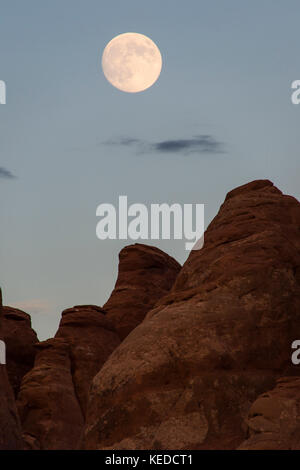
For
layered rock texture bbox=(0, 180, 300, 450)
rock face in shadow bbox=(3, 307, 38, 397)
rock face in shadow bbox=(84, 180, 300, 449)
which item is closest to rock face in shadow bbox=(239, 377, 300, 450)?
layered rock texture bbox=(0, 180, 300, 450)

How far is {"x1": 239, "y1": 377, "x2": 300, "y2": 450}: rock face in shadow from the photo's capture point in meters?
14.1

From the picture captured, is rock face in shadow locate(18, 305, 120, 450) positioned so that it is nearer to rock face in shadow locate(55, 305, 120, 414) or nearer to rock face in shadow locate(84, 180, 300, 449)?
rock face in shadow locate(55, 305, 120, 414)

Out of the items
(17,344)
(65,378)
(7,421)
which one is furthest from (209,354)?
(17,344)

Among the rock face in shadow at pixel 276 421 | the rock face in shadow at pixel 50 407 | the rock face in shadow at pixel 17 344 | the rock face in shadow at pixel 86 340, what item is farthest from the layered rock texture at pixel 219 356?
the rock face in shadow at pixel 17 344

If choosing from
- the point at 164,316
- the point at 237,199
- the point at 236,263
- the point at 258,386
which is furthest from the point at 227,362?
the point at 237,199

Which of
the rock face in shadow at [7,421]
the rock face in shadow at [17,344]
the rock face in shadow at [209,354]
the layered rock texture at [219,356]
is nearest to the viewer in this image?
the layered rock texture at [219,356]

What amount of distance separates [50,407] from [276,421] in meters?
20.8

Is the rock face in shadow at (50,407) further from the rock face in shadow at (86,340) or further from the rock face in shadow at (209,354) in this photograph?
the rock face in shadow at (209,354)

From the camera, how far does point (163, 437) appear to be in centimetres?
1582

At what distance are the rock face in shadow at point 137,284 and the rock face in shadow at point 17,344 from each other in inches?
195

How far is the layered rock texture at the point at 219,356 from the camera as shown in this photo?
1581cm

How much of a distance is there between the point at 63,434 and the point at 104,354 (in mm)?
6549

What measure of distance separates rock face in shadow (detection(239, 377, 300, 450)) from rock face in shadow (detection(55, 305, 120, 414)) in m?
22.6

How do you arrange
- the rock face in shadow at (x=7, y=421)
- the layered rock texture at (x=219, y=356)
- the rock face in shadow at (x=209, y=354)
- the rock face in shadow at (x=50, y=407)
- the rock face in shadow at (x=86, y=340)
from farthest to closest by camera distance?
the rock face in shadow at (x=86, y=340) < the rock face in shadow at (x=50, y=407) < the rock face in shadow at (x=7, y=421) < the rock face in shadow at (x=209, y=354) < the layered rock texture at (x=219, y=356)
